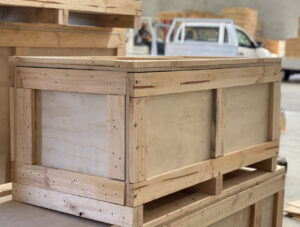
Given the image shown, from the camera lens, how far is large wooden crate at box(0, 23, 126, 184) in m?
Result: 3.65

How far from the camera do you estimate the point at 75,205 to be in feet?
7.92

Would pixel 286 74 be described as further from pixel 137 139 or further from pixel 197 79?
pixel 137 139

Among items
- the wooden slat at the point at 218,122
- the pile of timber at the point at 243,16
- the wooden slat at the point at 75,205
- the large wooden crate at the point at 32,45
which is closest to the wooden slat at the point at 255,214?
the wooden slat at the point at 218,122

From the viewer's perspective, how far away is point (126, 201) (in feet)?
7.41

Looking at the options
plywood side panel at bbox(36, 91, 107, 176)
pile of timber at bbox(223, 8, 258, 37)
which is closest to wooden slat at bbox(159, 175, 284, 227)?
plywood side panel at bbox(36, 91, 107, 176)

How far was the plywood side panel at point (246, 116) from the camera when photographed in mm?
2832

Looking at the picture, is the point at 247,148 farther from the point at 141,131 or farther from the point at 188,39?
the point at 188,39

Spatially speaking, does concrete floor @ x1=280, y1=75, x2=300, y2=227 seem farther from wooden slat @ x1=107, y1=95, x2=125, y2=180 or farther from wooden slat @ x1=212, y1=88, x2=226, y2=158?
wooden slat @ x1=107, y1=95, x2=125, y2=180

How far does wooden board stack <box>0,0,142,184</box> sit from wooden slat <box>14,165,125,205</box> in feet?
3.85

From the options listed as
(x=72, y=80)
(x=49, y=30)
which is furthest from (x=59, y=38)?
(x=72, y=80)

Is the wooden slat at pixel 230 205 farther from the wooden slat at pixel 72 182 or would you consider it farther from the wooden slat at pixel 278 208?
the wooden slat at pixel 72 182

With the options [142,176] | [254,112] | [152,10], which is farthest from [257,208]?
[152,10]

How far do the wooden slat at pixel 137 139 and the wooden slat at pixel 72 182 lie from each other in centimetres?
8

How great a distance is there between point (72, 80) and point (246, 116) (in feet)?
3.60
